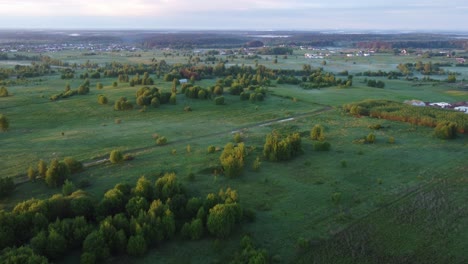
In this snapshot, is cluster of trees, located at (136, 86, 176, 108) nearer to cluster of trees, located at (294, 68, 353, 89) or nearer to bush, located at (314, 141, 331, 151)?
bush, located at (314, 141, 331, 151)

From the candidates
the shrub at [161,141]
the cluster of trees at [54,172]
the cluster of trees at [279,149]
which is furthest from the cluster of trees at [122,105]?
the cluster of trees at [279,149]

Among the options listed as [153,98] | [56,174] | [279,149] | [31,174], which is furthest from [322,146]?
[153,98]

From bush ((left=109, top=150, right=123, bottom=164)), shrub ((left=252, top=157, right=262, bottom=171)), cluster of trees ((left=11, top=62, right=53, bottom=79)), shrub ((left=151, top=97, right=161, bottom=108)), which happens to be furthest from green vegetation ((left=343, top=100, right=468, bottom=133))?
cluster of trees ((left=11, top=62, right=53, bottom=79))

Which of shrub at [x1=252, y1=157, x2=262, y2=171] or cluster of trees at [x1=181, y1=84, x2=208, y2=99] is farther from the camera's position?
cluster of trees at [x1=181, y1=84, x2=208, y2=99]

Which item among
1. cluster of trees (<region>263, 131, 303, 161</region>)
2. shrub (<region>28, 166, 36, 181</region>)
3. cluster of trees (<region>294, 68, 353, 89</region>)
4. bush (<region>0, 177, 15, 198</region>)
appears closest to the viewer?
bush (<region>0, 177, 15, 198</region>)

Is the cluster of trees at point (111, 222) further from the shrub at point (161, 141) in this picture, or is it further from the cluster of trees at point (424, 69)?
the cluster of trees at point (424, 69)

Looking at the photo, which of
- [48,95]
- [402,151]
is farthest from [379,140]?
[48,95]
